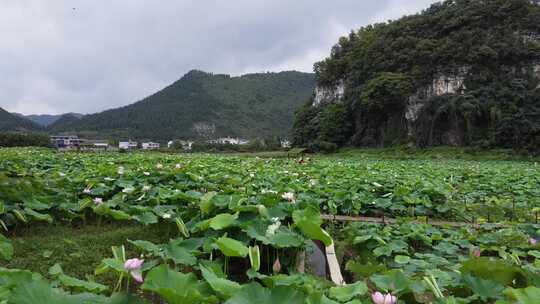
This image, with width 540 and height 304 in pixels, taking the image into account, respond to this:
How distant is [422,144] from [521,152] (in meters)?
11.7

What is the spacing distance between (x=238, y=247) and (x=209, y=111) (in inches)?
3598

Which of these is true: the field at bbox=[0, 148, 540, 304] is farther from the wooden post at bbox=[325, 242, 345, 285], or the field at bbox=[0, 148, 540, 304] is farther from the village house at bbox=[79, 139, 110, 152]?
the village house at bbox=[79, 139, 110, 152]

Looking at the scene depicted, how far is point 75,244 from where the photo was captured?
2494mm

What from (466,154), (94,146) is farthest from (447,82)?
(94,146)

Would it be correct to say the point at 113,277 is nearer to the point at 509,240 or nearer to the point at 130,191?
the point at 130,191

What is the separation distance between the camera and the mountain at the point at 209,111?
286ft

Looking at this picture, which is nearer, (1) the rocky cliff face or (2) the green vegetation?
(2) the green vegetation

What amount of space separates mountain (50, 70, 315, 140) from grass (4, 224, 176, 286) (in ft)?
271

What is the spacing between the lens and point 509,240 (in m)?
2.84

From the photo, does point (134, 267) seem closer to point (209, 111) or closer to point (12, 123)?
point (209, 111)

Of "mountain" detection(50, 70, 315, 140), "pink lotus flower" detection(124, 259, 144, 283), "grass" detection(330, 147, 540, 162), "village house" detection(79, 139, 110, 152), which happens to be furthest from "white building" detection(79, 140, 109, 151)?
"pink lotus flower" detection(124, 259, 144, 283)

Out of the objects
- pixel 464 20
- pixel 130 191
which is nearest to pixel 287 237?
pixel 130 191

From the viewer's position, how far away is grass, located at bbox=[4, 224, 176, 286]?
7.18 ft

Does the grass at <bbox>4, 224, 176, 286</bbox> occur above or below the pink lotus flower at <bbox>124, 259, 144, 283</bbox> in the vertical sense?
below
